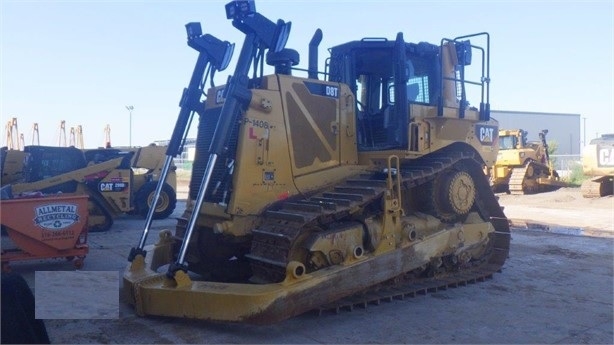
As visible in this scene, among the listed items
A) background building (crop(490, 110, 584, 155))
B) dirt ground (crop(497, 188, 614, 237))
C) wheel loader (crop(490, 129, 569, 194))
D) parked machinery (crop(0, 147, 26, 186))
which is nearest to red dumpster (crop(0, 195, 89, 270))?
parked machinery (crop(0, 147, 26, 186))

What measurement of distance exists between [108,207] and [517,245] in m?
8.75

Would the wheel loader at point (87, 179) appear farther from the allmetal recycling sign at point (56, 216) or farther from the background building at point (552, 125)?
the background building at point (552, 125)

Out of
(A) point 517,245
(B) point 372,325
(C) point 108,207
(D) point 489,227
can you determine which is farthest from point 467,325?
(C) point 108,207

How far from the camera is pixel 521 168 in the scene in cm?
2284

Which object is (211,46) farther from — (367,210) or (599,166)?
(599,166)

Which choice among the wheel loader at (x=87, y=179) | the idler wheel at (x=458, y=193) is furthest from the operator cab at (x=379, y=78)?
the wheel loader at (x=87, y=179)

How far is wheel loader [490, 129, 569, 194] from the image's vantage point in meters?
22.7

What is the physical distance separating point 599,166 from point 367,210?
15745 millimetres

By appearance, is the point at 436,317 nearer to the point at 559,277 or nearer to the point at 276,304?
the point at 276,304

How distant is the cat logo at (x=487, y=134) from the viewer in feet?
26.9

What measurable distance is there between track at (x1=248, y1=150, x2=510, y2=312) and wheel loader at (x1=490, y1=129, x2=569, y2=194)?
593 inches

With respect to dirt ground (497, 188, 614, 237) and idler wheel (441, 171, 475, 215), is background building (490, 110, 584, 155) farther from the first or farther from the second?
idler wheel (441, 171, 475, 215)

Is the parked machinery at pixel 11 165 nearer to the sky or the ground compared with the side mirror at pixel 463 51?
nearer to the ground

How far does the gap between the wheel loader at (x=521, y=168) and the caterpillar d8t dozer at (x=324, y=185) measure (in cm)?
1519
